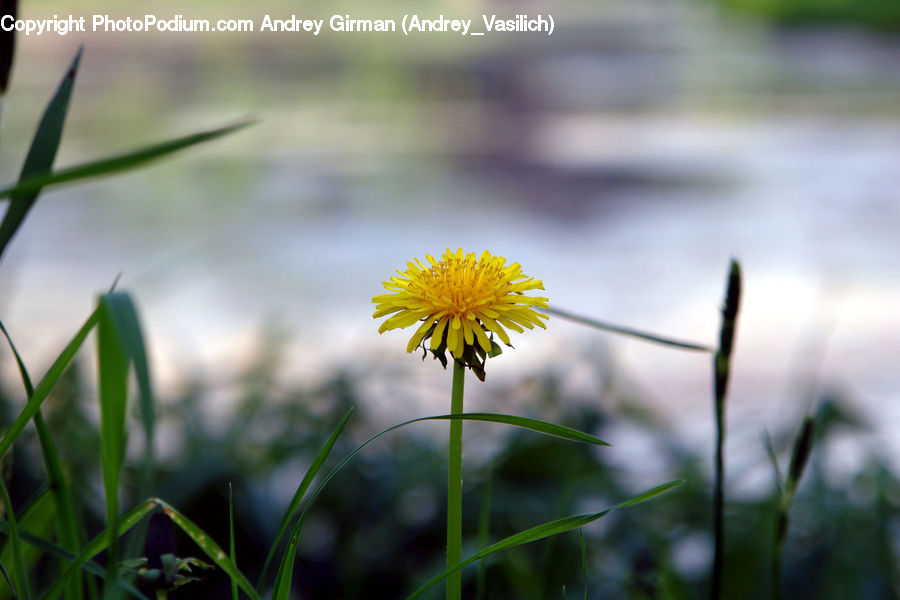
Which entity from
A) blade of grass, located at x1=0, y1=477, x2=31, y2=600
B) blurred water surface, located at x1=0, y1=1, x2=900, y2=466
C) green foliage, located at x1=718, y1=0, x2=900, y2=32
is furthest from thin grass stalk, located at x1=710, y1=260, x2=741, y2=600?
green foliage, located at x1=718, y1=0, x2=900, y2=32

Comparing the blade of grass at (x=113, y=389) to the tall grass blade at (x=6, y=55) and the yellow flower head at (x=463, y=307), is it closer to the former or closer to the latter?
the yellow flower head at (x=463, y=307)

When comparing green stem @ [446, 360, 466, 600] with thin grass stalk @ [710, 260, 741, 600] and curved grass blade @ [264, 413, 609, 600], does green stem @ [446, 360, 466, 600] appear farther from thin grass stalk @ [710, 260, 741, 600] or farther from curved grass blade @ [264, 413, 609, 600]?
thin grass stalk @ [710, 260, 741, 600]

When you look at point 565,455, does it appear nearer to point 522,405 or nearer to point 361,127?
point 522,405

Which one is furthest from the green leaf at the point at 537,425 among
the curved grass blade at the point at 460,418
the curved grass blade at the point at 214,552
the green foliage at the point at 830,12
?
the green foliage at the point at 830,12

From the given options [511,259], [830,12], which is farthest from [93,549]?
[830,12]

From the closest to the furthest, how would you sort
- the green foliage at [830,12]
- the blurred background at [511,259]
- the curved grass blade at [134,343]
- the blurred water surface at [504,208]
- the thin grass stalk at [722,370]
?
1. the curved grass blade at [134,343]
2. the thin grass stalk at [722,370]
3. the blurred background at [511,259]
4. the blurred water surface at [504,208]
5. the green foliage at [830,12]

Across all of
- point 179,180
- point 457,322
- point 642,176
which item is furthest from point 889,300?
point 179,180
